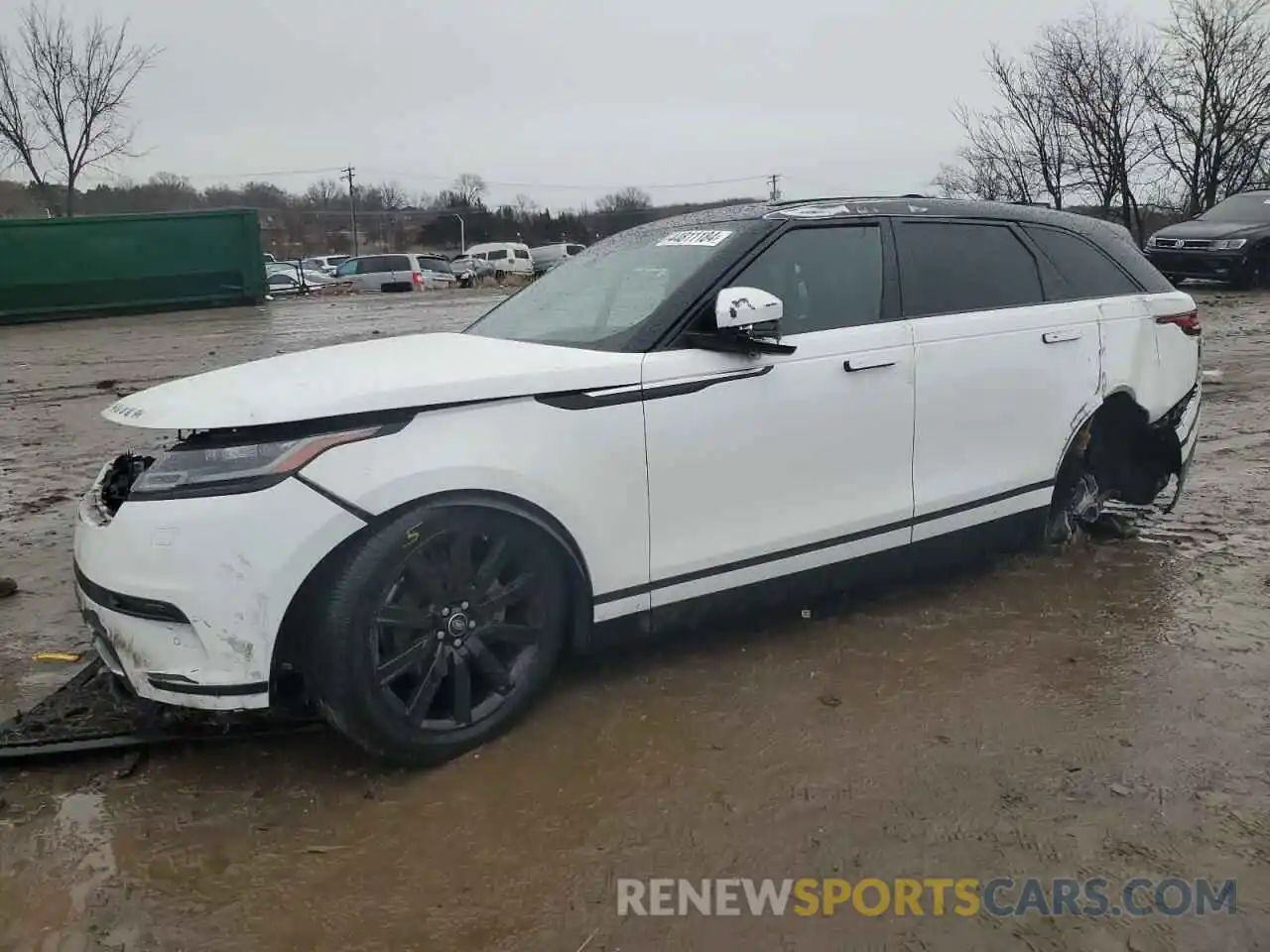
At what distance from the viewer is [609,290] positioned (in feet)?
12.7

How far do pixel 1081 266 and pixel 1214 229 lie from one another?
15529 mm

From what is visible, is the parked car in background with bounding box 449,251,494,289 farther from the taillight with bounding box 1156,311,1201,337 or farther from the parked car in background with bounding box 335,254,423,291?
the taillight with bounding box 1156,311,1201,337

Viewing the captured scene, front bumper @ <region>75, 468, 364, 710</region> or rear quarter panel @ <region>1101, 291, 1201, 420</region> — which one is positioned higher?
rear quarter panel @ <region>1101, 291, 1201, 420</region>

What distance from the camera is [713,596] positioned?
3.46 m

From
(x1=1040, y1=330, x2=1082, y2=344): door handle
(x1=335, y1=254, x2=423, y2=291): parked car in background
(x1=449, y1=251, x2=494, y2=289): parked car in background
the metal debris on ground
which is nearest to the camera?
the metal debris on ground

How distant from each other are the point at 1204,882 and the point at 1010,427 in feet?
6.67

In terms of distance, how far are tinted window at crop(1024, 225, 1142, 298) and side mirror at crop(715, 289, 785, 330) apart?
5.64 ft

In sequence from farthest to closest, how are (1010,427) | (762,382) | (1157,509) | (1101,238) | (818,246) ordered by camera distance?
(1157,509) < (1101,238) < (1010,427) < (818,246) < (762,382)

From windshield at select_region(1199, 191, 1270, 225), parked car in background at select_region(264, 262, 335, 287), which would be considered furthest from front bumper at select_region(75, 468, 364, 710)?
parked car in background at select_region(264, 262, 335, 287)

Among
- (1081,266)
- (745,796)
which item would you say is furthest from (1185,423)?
(745,796)

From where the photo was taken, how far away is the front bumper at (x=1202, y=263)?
1716cm

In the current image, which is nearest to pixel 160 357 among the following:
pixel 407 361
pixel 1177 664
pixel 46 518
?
pixel 46 518

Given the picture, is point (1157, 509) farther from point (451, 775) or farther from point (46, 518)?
point (46, 518)

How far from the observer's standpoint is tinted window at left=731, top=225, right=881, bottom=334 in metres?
3.65
